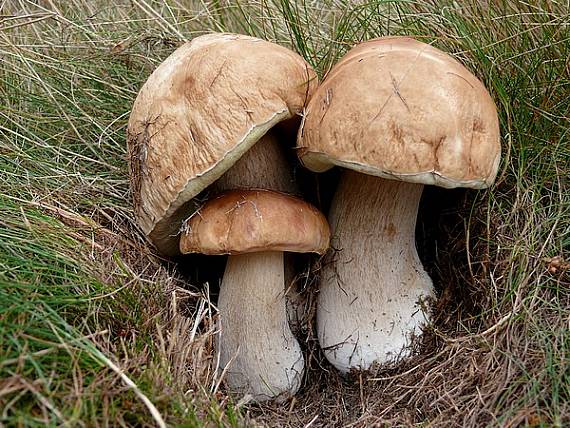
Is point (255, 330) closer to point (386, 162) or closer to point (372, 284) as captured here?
point (372, 284)

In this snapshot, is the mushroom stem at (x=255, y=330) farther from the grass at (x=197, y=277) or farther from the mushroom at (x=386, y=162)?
the mushroom at (x=386, y=162)

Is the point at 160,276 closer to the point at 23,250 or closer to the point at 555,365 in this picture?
the point at 23,250

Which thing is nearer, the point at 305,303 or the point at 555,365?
the point at 555,365

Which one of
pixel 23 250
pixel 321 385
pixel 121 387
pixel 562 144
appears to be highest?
pixel 23 250

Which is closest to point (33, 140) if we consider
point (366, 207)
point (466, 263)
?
point (366, 207)

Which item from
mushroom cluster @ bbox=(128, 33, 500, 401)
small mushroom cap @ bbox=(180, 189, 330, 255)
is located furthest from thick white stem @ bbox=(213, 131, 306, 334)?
small mushroom cap @ bbox=(180, 189, 330, 255)

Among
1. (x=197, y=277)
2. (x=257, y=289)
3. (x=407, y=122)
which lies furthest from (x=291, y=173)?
(x=407, y=122)
